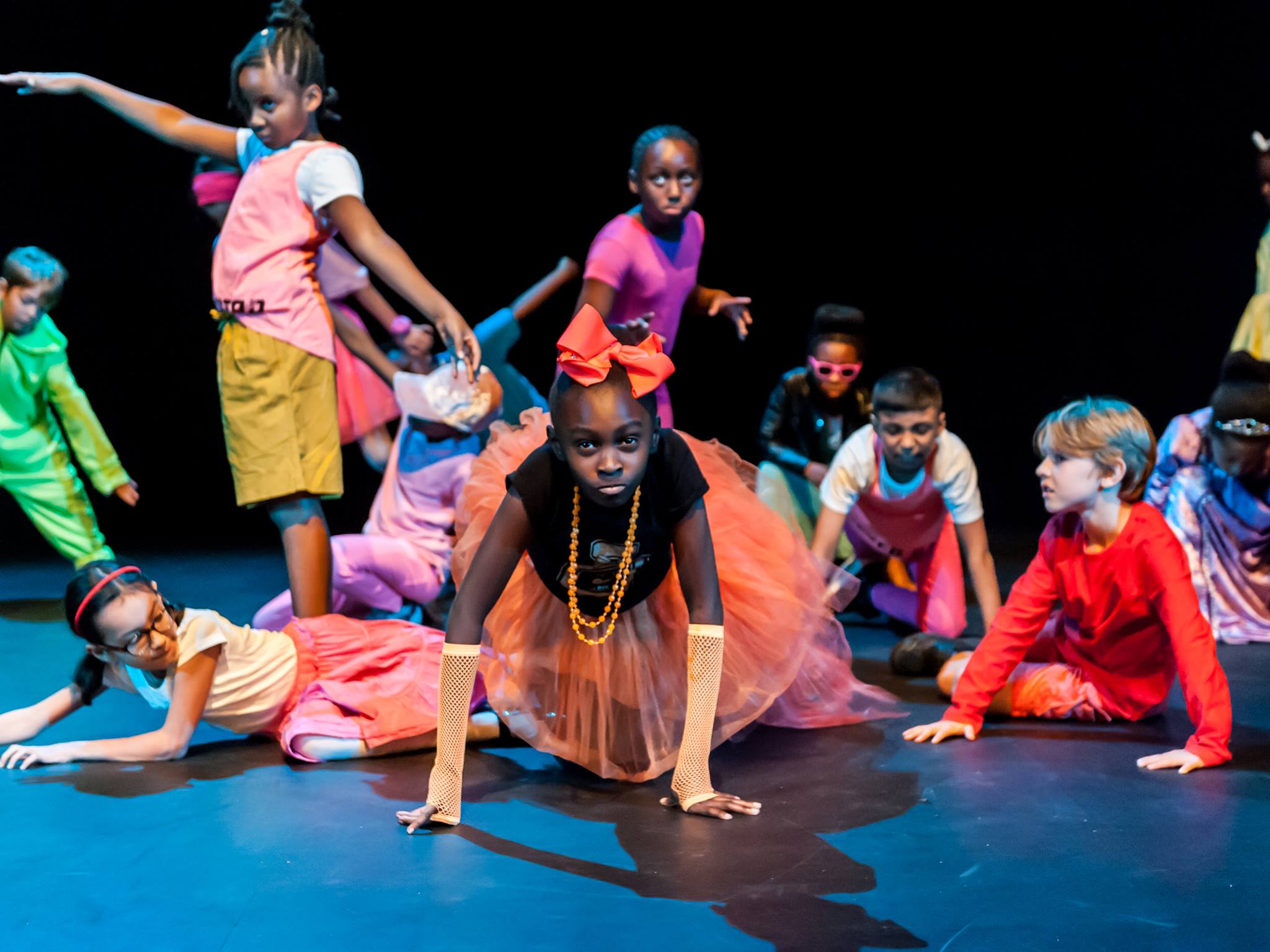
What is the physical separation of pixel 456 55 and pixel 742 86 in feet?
3.66

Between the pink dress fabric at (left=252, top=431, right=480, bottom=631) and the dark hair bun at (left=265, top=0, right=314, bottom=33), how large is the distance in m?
1.19

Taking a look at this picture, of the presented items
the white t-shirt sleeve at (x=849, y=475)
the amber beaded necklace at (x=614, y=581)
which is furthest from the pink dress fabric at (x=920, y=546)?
the amber beaded necklace at (x=614, y=581)

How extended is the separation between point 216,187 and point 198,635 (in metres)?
1.53

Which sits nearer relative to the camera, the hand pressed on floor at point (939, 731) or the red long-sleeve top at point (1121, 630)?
the red long-sleeve top at point (1121, 630)

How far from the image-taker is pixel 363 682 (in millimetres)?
2643

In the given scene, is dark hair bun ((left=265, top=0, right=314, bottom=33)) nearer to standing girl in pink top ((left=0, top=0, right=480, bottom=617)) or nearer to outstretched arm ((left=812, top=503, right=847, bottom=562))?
standing girl in pink top ((left=0, top=0, right=480, bottom=617))

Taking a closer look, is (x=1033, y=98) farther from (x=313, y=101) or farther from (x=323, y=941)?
(x=323, y=941)

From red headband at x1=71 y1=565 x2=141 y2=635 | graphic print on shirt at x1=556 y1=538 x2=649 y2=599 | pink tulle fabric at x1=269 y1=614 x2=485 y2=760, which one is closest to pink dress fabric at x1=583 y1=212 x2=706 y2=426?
pink tulle fabric at x1=269 y1=614 x2=485 y2=760

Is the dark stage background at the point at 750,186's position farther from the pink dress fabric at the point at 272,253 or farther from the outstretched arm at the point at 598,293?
the pink dress fabric at the point at 272,253

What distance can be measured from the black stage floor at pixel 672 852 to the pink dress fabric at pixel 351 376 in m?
1.40

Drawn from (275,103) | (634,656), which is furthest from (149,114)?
(634,656)

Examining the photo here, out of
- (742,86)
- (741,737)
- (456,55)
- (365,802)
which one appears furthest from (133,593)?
(742,86)

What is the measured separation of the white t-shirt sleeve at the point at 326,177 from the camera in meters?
2.78

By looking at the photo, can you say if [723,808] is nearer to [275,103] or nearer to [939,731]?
[939,731]
